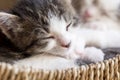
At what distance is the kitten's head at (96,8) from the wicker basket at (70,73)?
39 cm

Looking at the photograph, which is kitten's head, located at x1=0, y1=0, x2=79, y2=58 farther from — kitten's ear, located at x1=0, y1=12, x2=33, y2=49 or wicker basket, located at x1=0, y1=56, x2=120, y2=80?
wicker basket, located at x1=0, y1=56, x2=120, y2=80

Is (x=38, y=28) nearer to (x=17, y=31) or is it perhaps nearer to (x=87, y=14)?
(x=17, y=31)

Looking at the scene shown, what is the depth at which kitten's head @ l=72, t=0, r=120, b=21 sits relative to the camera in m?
1.07

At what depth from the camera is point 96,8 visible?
1.08 m

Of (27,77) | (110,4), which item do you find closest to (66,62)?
(27,77)

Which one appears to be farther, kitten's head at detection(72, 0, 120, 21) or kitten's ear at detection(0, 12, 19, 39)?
kitten's head at detection(72, 0, 120, 21)

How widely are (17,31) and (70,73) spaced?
29cm

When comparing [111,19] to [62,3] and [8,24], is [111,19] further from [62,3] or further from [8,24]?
[8,24]

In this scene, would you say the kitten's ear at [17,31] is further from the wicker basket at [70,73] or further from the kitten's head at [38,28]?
the wicker basket at [70,73]

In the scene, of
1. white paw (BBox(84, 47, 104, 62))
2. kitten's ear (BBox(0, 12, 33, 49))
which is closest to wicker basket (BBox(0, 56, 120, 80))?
white paw (BBox(84, 47, 104, 62))

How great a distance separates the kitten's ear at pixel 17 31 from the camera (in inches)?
33.6

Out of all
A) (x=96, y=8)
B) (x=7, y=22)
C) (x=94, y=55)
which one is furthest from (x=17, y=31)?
(x=96, y=8)

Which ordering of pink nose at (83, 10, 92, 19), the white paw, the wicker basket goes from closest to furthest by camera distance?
1. the wicker basket
2. the white paw
3. pink nose at (83, 10, 92, 19)

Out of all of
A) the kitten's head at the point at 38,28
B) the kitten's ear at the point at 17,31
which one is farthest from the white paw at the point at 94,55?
the kitten's ear at the point at 17,31
